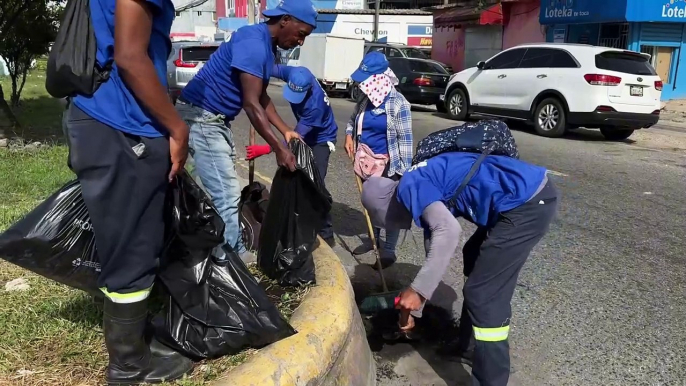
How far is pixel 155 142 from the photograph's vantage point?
2.08 m

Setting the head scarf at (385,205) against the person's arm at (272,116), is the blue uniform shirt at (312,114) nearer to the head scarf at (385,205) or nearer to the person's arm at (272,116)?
the person's arm at (272,116)

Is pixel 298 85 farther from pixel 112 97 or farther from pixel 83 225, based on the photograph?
pixel 112 97

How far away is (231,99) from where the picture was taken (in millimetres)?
3516

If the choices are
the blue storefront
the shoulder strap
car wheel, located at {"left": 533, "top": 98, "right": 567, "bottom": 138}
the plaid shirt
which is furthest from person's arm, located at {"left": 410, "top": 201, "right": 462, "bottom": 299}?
the blue storefront

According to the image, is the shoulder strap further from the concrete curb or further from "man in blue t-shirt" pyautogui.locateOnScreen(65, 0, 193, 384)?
"man in blue t-shirt" pyautogui.locateOnScreen(65, 0, 193, 384)

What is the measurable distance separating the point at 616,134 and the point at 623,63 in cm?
139

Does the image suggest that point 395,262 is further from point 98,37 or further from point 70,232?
point 98,37

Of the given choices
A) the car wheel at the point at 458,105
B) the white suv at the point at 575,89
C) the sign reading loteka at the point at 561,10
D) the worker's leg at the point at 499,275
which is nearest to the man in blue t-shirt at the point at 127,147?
the worker's leg at the point at 499,275

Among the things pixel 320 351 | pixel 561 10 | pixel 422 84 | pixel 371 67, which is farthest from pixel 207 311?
pixel 561 10

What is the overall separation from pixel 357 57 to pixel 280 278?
20.8m

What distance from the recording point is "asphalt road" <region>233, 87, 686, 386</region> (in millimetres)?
3352

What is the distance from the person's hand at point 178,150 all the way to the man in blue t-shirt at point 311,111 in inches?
106

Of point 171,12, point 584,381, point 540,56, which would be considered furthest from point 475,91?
point 171,12

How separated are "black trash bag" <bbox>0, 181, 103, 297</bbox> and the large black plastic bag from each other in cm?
30
